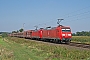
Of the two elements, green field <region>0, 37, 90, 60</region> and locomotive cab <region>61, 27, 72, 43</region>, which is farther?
locomotive cab <region>61, 27, 72, 43</region>

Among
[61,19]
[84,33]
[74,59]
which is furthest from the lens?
[84,33]

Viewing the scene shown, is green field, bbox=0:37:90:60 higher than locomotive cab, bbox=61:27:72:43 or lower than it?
lower

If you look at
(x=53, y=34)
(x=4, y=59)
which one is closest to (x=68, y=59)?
(x=4, y=59)

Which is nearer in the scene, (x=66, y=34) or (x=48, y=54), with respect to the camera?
(x=48, y=54)

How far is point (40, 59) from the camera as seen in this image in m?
16.3

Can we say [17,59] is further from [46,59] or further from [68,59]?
[68,59]

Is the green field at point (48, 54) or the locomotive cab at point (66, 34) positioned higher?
the locomotive cab at point (66, 34)

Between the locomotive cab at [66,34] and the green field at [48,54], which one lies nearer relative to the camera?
the green field at [48,54]

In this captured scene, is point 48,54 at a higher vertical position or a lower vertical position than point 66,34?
lower

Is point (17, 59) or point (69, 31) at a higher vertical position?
point (69, 31)

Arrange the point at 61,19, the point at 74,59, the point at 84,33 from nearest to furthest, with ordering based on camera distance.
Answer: the point at 74,59 → the point at 61,19 → the point at 84,33

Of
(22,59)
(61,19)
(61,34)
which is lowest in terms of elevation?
(22,59)

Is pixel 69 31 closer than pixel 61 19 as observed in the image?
Yes

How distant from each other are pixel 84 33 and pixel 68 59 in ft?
410
